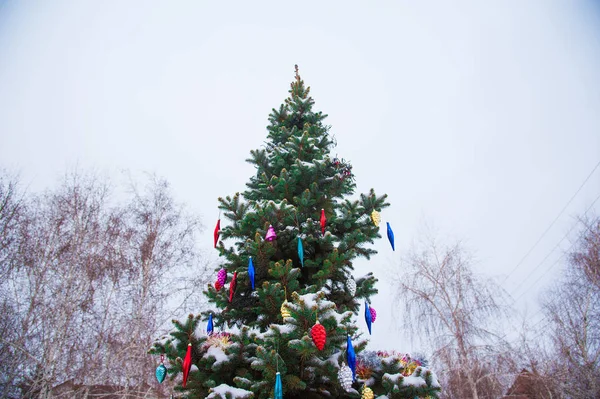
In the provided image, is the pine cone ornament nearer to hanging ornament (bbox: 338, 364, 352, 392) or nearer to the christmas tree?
the christmas tree

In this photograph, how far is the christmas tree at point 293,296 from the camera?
9.55 feet

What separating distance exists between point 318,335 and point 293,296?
15.0 inches

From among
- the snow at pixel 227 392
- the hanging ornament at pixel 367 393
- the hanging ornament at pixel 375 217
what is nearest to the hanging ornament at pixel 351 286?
the hanging ornament at pixel 375 217

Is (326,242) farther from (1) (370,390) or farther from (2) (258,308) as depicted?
(1) (370,390)

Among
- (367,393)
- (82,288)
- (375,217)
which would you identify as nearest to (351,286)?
(375,217)

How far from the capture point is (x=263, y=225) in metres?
4.38

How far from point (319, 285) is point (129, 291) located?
6336 millimetres

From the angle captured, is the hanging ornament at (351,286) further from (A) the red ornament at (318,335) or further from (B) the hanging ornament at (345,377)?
(A) the red ornament at (318,335)

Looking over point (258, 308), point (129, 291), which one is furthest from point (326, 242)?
point (129, 291)

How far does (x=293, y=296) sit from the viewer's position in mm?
2818

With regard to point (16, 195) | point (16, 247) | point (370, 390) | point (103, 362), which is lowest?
point (370, 390)

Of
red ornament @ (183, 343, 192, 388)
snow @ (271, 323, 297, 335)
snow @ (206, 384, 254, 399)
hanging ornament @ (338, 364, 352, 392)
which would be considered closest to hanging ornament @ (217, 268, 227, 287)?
red ornament @ (183, 343, 192, 388)

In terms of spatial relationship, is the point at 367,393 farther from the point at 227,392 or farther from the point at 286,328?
the point at 227,392

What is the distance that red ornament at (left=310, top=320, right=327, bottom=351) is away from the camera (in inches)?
102
